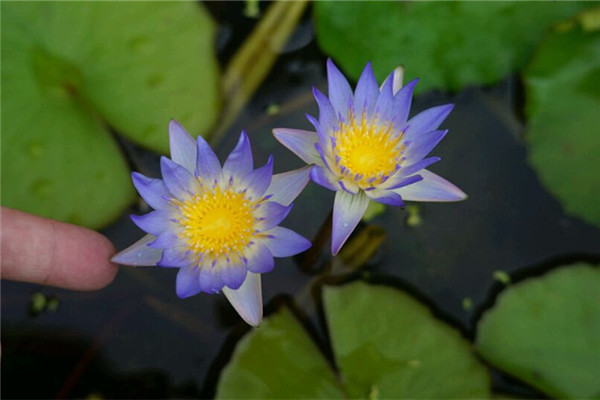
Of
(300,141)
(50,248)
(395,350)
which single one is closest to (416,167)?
(300,141)

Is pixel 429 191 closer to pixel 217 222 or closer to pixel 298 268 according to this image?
pixel 217 222

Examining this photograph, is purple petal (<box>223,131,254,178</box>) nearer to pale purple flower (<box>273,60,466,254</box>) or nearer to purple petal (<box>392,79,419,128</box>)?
pale purple flower (<box>273,60,466,254</box>)

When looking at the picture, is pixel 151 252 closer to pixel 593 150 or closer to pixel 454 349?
pixel 454 349

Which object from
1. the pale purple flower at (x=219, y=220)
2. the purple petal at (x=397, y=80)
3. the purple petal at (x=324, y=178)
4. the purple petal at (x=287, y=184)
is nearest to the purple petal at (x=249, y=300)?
the pale purple flower at (x=219, y=220)

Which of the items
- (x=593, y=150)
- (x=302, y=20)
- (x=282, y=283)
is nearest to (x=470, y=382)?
(x=282, y=283)

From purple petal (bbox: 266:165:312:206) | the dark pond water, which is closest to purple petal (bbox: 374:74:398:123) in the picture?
purple petal (bbox: 266:165:312:206)

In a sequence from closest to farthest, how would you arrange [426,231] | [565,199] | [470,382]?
[470,382] → [565,199] → [426,231]

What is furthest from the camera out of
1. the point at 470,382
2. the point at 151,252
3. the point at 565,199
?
the point at 565,199
